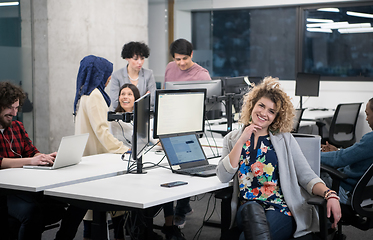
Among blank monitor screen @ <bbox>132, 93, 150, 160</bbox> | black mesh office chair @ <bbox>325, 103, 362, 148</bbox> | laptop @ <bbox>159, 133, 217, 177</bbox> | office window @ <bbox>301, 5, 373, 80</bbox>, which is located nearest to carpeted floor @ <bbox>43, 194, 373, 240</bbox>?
laptop @ <bbox>159, 133, 217, 177</bbox>

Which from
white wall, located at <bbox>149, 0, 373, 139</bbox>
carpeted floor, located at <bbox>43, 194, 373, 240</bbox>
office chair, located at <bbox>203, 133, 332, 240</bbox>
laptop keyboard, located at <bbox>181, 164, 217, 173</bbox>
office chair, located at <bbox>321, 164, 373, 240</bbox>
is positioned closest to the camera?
office chair, located at <bbox>203, 133, 332, 240</bbox>

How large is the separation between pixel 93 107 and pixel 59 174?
62cm

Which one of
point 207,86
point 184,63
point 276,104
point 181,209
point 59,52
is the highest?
point 59,52

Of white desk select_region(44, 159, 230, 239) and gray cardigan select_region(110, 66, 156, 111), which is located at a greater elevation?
gray cardigan select_region(110, 66, 156, 111)

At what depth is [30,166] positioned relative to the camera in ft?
8.45

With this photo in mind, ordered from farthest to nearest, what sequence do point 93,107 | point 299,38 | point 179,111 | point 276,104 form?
point 299,38
point 93,107
point 179,111
point 276,104

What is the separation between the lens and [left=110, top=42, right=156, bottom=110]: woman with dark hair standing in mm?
4348

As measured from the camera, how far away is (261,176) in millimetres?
2219

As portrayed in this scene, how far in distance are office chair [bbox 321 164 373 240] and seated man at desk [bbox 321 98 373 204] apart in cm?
6

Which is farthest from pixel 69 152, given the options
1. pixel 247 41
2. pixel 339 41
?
pixel 247 41

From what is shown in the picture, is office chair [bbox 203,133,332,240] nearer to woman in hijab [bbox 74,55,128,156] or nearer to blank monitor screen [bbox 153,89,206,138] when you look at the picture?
blank monitor screen [bbox 153,89,206,138]

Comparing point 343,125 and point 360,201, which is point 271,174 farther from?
point 343,125

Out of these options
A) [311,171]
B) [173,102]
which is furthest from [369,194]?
[173,102]

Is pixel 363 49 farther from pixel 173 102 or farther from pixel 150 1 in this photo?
pixel 173 102
